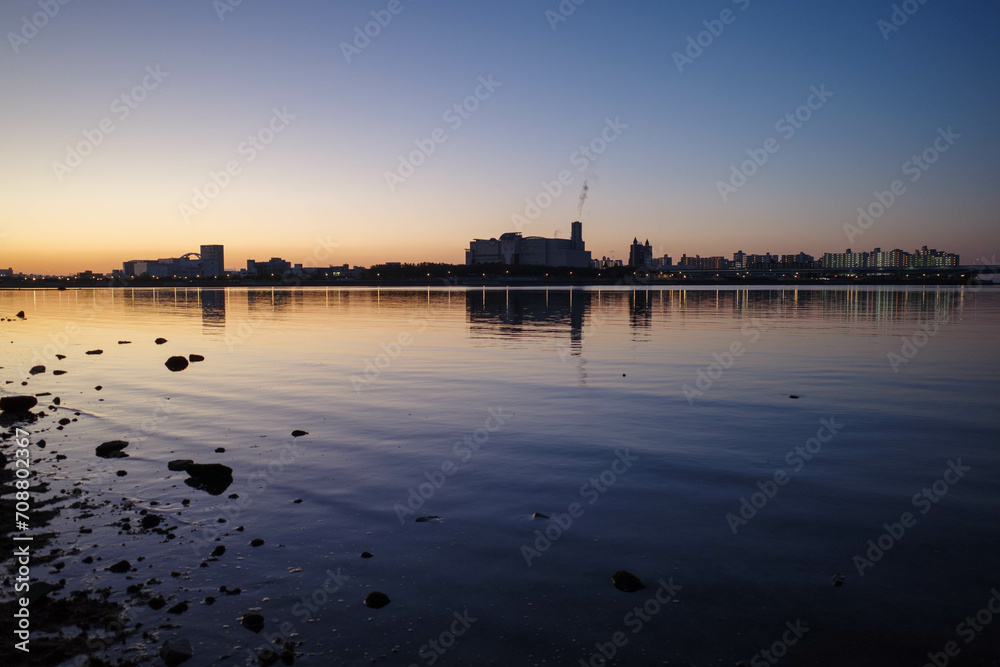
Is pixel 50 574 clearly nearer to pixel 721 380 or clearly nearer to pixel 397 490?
pixel 397 490

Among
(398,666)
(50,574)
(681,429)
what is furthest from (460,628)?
(681,429)

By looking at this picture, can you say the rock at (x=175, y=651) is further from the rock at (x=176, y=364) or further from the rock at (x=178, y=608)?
the rock at (x=176, y=364)

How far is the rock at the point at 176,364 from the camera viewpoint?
1107 inches

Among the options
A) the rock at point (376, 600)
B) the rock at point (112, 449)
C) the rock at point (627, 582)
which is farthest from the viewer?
the rock at point (112, 449)

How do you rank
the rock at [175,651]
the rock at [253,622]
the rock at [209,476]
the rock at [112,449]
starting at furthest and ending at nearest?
the rock at [112,449] → the rock at [209,476] → the rock at [253,622] → the rock at [175,651]

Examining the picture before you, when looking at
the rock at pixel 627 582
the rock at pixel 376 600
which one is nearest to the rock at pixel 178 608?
the rock at pixel 376 600

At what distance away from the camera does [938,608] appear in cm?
782

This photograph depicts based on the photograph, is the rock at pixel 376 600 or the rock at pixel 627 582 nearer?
the rock at pixel 376 600

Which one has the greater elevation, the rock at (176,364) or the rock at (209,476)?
the rock at (176,364)

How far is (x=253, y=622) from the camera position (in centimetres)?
732

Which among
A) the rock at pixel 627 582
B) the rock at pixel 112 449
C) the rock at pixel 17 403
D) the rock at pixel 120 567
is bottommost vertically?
the rock at pixel 627 582

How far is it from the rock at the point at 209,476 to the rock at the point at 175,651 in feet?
18.1

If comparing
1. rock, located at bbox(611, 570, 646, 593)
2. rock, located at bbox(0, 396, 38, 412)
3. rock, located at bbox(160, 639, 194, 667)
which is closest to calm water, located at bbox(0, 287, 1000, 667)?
rock, located at bbox(611, 570, 646, 593)

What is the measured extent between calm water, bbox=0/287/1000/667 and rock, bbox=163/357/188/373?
169 centimetres
